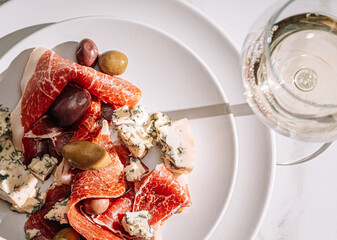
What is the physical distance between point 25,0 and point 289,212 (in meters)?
1.03

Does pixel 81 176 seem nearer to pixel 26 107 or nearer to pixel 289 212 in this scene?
pixel 26 107

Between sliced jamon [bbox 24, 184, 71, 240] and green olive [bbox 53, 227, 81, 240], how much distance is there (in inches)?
1.3

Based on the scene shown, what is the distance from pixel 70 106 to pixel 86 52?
0.16m

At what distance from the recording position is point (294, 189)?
1182mm

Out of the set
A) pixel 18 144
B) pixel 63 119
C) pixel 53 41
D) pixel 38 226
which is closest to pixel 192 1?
pixel 53 41

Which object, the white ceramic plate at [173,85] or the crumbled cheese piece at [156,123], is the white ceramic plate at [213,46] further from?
the crumbled cheese piece at [156,123]

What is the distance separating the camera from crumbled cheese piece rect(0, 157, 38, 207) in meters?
1.00

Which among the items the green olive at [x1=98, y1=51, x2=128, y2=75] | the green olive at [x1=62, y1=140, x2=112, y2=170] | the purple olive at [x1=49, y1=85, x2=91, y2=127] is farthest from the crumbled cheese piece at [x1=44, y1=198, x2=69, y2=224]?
the green olive at [x1=98, y1=51, x2=128, y2=75]

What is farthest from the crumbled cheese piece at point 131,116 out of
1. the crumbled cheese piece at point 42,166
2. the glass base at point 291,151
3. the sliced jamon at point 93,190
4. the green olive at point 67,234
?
the glass base at point 291,151

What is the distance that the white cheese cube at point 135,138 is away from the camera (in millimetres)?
1033

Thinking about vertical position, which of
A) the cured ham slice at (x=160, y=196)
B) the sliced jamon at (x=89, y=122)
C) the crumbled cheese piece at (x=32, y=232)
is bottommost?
the crumbled cheese piece at (x=32, y=232)

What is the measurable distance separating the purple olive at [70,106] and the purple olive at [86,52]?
8cm

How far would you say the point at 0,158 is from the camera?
1035 mm

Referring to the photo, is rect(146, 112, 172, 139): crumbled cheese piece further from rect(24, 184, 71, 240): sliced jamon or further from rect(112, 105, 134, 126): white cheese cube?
rect(24, 184, 71, 240): sliced jamon
